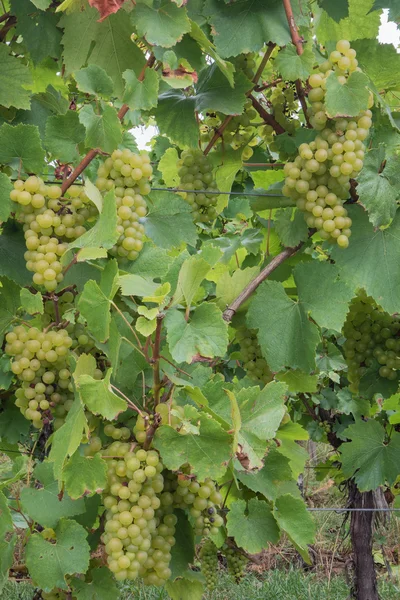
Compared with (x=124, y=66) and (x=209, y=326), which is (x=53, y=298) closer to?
(x=209, y=326)

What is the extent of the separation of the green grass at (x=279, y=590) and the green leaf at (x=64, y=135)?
133 inches

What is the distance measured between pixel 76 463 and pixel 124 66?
884 millimetres

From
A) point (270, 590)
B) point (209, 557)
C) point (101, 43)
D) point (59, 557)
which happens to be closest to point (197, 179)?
point (101, 43)

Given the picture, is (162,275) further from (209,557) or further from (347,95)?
(209,557)

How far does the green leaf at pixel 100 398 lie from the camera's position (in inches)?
40.2

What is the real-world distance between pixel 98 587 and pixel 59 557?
0.12 meters

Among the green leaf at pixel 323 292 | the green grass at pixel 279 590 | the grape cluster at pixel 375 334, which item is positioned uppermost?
the green leaf at pixel 323 292

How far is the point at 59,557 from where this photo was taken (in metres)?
1.25

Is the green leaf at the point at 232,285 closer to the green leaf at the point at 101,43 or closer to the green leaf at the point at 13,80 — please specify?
the green leaf at the point at 101,43

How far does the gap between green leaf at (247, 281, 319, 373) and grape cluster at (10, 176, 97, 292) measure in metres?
0.46

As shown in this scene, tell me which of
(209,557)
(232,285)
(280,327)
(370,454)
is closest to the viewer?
(280,327)

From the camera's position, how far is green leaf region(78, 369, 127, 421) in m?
1.02

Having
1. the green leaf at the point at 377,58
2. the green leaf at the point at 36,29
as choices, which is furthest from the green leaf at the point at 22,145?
the green leaf at the point at 377,58

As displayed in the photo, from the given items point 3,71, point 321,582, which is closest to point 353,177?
point 3,71
